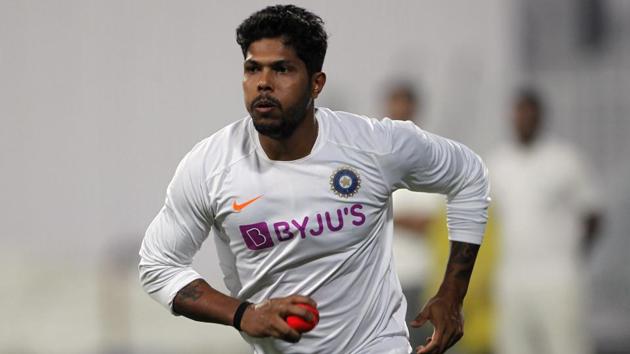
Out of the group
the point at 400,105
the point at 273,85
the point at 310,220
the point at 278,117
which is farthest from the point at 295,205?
the point at 400,105

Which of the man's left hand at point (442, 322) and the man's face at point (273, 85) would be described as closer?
the man's face at point (273, 85)

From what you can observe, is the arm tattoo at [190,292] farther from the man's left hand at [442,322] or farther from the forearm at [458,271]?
the forearm at [458,271]

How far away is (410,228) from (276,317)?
391 centimetres

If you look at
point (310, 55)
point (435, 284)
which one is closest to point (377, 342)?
point (310, 55)

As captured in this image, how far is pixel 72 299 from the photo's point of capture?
10977 millimetres

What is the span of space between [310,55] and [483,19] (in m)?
6.97

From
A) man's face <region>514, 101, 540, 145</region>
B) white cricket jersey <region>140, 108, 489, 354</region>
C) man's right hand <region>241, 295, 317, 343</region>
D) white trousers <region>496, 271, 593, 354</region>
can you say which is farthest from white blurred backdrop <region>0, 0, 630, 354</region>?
man's right hand <region>241, 295, 317, 343</region>

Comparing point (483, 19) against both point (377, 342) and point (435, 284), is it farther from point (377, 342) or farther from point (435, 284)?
point (377, 342)

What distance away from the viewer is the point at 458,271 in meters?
5.09

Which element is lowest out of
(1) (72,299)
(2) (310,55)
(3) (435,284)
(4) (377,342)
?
(1) (72,299)

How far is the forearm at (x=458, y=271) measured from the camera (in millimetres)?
5027

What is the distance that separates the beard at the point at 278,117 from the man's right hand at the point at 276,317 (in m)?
0.59

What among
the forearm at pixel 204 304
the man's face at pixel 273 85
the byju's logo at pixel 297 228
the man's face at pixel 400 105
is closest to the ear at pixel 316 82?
the man's face at pixel 273 85

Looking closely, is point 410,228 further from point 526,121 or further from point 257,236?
point 257,236
